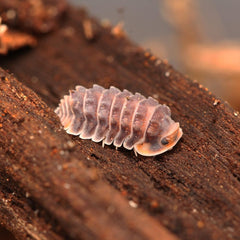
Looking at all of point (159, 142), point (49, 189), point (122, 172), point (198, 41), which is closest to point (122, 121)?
point (159, 142)

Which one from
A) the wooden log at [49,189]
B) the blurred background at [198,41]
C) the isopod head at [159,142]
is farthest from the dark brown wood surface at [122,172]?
the blurred background at [198,41]

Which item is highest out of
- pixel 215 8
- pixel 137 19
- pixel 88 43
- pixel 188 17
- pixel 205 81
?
pixel 215 8

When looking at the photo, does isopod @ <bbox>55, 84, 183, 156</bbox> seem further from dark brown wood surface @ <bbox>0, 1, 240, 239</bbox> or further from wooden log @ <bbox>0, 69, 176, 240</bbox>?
wooden log @ <bbox>0, 69, 176, 240</bbox>

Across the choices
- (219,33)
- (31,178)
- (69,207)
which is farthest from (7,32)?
(219,33)

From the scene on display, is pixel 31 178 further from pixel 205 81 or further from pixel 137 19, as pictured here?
pixel 137 19

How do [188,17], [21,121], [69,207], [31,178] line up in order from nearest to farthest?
[69,207], [31,178], [21,121], [188,17]

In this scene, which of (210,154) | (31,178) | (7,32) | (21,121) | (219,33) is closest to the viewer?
(31,178)

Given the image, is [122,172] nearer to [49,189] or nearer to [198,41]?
[49,189]
